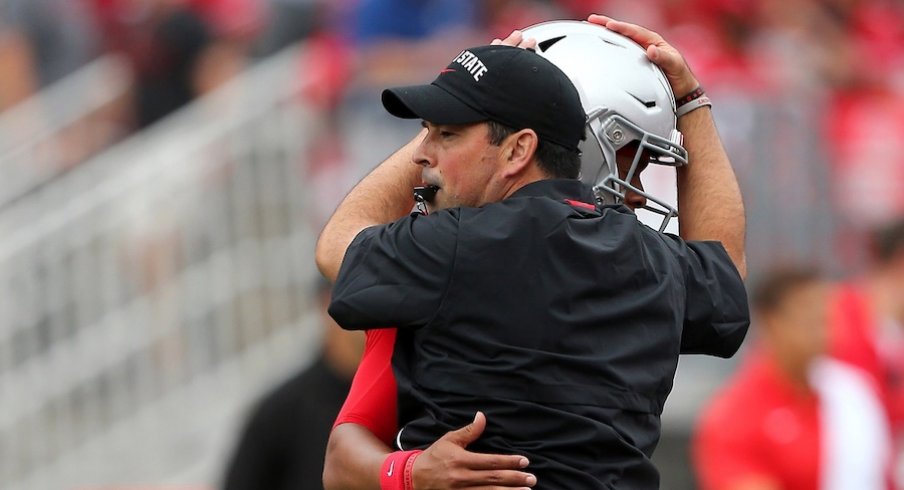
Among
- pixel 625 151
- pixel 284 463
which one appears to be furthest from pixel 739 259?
pixel 284 463

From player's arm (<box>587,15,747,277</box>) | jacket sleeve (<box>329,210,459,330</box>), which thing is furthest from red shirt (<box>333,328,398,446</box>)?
player's arm (<box>587,15,747,277</box>)

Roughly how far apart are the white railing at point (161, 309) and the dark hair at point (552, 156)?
262 inches

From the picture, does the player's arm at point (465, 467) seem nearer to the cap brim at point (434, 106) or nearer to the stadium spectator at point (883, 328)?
the cap brim at point (434, 106)

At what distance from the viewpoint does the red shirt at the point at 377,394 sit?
3422mm

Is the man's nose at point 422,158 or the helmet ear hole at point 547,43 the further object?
the helmet ear hole at point 547,43

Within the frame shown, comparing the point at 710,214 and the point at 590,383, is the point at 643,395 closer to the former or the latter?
the point at 590,383

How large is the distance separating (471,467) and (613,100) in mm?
863

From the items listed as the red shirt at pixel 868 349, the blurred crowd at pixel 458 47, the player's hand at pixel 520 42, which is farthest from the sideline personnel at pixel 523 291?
the blurred crowd at pixel 458 47

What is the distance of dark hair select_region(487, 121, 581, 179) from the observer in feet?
10.9

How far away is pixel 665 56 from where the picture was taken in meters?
3.72

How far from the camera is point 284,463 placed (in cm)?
670

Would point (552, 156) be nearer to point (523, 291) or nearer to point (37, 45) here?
point (523, 291)

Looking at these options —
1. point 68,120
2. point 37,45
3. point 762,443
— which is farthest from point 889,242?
point 37,45

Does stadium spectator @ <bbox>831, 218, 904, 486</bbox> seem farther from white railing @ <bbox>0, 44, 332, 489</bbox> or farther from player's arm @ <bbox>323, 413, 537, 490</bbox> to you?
player's arm @ <bbox>323, 413, 537, 490</bbox>
